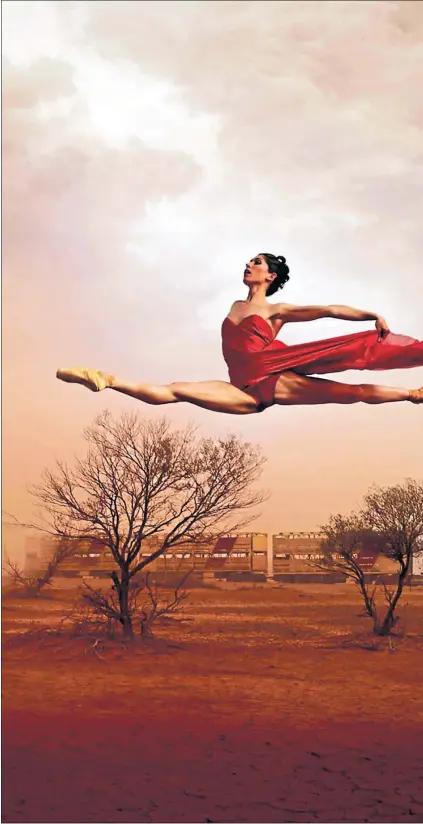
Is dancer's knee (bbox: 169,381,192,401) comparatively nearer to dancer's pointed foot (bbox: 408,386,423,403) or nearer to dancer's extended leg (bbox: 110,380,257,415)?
dancer's extended leg (bbox: 110,380,257,415)

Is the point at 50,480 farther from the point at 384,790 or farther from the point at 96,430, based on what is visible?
the point at 384,790

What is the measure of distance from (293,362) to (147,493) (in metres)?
2.02

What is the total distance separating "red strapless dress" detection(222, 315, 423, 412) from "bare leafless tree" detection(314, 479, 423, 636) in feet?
5.13

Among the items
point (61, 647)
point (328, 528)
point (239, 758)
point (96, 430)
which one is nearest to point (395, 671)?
point (328, 528)

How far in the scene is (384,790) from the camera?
13.0ft

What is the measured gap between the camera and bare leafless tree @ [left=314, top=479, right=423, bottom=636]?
5477mm

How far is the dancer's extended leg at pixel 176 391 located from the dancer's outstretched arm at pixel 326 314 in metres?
0.52

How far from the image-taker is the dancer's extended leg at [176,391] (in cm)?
351

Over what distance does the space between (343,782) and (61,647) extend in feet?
6.41

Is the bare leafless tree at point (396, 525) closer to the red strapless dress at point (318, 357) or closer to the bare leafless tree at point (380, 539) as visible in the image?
the bare leafless tree at point (380, 539)

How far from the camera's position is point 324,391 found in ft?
13.6

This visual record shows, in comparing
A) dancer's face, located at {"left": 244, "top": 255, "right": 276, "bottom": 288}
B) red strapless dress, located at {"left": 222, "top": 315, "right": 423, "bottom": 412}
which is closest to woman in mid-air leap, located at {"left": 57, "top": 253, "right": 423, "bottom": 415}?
red strapless dress, located at {"left": 222, "top": 315, "right": 423, "bottom": 412}

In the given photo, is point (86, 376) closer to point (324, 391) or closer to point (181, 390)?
point (181, 390)

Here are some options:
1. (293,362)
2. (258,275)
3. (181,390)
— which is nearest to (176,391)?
(181,390)
